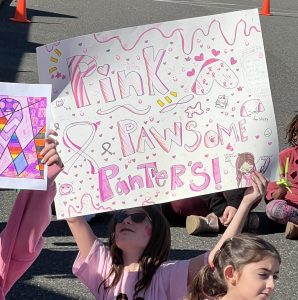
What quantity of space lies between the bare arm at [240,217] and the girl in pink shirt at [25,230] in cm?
69

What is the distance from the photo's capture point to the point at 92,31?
15359mm

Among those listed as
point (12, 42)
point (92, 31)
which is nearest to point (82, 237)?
point (12, 42)

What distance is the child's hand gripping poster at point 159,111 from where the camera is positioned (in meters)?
3.66

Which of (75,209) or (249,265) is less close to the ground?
(75,209)

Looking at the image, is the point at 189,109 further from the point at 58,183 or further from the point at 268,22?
the point at 268,22

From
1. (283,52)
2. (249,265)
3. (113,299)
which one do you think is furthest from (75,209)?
(283,52)

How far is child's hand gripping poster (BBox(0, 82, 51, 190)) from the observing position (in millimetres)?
3096

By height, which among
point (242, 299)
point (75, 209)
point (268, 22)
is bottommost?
point (242, 299)

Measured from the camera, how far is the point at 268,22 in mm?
18438

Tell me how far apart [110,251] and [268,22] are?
49.9 ft

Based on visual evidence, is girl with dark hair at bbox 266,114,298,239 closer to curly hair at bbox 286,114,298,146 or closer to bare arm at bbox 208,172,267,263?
curly hair at bbox 286,114,298,146

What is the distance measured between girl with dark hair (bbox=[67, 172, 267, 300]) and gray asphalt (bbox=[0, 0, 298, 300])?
1.48 m

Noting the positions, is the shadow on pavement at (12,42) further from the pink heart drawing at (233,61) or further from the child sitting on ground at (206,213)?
the pink heart drawing at (233,61)

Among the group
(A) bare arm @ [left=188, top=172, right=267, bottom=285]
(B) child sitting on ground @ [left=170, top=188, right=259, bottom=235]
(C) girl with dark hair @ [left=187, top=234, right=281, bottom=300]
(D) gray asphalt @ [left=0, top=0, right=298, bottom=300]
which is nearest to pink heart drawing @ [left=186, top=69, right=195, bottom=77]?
(A) bare arm @ [left=188, top=172, right=267, bottom=285]
